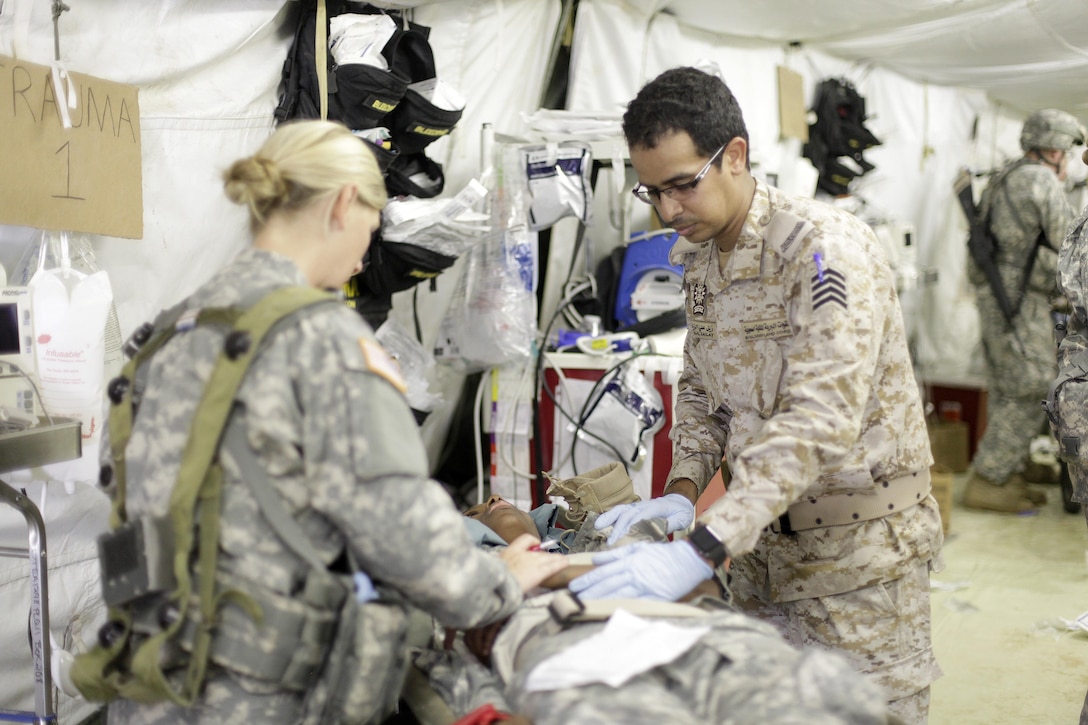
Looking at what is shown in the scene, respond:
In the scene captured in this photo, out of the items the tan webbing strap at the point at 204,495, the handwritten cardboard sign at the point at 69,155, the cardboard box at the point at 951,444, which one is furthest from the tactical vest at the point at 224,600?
the cardboard box at the point at 951,444

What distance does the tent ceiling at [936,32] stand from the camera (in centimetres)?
469

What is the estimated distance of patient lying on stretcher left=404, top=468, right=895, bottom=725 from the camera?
4.07 feet

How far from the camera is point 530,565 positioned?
65.7 inches

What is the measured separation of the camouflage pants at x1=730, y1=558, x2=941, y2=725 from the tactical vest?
3.43 feet

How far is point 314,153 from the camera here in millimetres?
1417

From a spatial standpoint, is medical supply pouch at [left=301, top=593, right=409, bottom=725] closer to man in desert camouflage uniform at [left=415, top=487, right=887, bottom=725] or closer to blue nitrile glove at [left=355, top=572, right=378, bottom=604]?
blue nitrile glove at [left=355, top=572, right=378, bottom=604]

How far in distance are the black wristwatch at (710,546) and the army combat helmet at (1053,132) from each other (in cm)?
490

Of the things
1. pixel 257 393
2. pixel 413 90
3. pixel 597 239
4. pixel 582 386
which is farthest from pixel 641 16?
pixel 257 393

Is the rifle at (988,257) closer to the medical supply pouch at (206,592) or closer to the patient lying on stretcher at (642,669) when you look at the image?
the patient lying on stretcher at (642,669)

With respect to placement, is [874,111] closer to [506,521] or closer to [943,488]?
[943,488]

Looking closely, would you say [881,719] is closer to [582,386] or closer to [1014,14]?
[582,386]

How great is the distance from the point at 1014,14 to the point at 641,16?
2210mm

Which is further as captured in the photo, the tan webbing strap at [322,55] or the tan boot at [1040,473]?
the tan boot at [1040,473]

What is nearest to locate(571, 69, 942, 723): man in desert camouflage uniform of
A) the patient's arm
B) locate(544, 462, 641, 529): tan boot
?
the patient's arm
